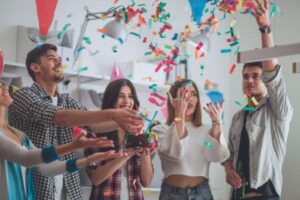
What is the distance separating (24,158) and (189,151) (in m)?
0.97

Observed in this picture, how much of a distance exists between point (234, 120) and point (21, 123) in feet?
3.79

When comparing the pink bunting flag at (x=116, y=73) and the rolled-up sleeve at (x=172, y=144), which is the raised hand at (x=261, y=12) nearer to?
the rolled-up sleeve at (x=172, y=144)

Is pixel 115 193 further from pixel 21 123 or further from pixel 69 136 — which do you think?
pixel 21 123

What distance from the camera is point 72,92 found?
3225 millimetres

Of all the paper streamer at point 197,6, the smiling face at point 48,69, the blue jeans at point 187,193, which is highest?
the paper streamer at point 197,6

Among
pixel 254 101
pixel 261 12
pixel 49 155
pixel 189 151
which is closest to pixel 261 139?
pixel 254 101

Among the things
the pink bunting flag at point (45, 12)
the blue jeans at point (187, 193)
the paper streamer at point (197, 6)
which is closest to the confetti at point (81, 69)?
the pink bunting flag at point (45, 12)

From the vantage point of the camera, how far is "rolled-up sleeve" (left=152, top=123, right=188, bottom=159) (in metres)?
2.29

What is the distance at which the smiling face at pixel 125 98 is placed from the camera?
240cm

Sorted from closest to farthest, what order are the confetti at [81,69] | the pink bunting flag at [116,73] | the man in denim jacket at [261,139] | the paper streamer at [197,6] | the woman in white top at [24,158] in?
1. the woman in white top at [24,158]
2. the man in denim jacket at [261,139]
3. the paper streamer at [197,6]
4. the confetti at [81,69]
5. the pink bunting flag at [116,73]

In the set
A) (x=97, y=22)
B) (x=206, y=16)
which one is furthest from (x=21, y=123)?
(x=206, y=16)

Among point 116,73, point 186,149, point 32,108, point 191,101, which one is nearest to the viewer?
point 32,108

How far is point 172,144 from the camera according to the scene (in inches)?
90.6

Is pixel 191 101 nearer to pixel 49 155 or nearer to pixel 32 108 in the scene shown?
pixel 32 108
